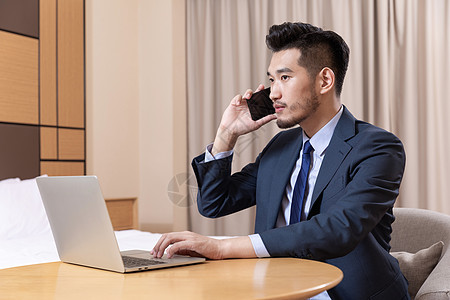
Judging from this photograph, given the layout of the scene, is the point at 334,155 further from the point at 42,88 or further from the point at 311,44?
the point at 42,88

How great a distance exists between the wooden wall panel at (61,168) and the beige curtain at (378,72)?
105 cm

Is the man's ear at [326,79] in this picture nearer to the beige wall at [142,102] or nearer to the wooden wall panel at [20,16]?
the wooden wall panel at [20,16]

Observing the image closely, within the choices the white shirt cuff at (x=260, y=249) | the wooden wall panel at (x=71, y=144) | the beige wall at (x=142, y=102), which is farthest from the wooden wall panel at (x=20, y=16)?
the white shirt cuff at (x=260, y=249)

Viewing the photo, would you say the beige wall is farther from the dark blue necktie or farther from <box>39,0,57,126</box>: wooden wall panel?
the dark blue necktie

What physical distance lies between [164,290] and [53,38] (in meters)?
3.33

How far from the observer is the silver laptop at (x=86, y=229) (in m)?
1.23

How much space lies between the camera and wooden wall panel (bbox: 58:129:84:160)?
4.01 m

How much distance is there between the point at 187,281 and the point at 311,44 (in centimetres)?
95

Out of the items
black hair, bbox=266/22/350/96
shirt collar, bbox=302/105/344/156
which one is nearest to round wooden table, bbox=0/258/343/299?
shirt collar, bbox=302/105/344/156

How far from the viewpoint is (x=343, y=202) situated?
1.41m

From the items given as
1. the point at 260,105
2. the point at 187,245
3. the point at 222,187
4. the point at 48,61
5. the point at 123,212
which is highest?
the point at 48,61

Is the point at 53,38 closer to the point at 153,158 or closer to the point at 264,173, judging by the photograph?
the point at 153,158

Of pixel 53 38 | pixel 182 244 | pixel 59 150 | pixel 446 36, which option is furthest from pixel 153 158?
pixel 182 244

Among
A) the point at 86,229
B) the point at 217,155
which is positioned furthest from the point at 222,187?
the point at 86,229
